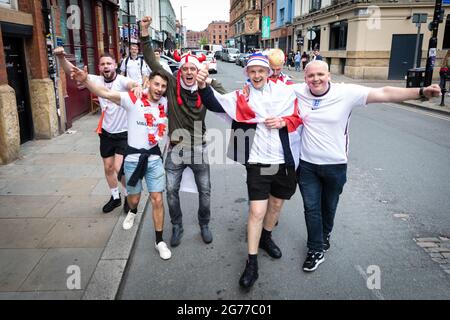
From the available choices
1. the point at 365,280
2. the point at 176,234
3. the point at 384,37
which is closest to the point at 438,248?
the point at 365,280

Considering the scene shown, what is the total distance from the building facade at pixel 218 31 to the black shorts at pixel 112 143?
19883 centimetres

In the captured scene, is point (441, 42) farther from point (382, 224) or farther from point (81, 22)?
point (382, 224)

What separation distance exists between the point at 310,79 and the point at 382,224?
2331mm

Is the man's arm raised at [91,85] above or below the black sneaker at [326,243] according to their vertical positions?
above

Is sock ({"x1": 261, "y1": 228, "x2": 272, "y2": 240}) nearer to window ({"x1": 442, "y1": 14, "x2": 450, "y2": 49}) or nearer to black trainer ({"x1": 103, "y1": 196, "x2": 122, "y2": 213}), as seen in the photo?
black trainer ({"x1": 103, "y1": 196, "x2": 122, "y2": 213})

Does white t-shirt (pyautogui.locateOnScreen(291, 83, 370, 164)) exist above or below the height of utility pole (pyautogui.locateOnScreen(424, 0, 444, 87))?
below

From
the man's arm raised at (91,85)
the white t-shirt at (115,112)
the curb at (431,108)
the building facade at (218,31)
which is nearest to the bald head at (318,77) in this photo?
the man's arm raised at (91,85)

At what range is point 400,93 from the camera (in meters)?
3.25

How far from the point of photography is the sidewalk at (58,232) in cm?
336

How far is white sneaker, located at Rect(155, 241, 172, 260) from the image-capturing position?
3899 mm

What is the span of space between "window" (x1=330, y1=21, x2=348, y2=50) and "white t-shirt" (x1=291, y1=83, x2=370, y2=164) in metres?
27.2

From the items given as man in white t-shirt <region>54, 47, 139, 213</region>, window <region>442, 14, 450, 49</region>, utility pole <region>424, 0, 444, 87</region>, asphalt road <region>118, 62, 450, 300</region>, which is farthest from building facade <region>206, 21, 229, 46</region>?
man in white t-shirt <region>54, 47, 139, 213</region>

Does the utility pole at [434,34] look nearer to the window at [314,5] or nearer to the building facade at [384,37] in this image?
the building facade at [384,37]

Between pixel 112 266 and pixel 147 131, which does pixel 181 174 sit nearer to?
pixel 147 131
